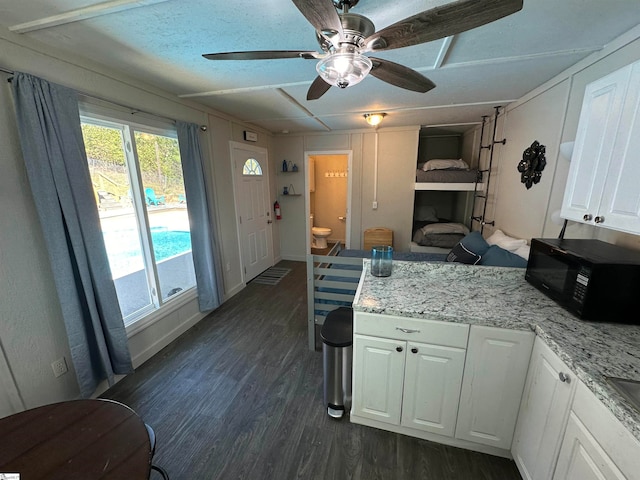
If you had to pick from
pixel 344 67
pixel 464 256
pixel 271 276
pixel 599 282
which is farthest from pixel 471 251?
pixel 271 276

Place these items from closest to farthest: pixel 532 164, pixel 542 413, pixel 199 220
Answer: pixel 542 413, pixel 532 164, pixel 199 220

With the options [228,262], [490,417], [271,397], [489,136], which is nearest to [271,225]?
[228,262]

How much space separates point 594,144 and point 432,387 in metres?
1.59

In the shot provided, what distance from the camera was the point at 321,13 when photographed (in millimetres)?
881

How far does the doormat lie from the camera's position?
4094mm

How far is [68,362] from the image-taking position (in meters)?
1.75

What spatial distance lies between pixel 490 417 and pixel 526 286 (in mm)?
845

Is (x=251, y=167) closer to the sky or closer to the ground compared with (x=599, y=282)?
closer to the sky

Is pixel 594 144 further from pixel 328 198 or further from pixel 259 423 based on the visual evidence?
pixel 328 198

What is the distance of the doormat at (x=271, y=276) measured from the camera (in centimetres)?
409

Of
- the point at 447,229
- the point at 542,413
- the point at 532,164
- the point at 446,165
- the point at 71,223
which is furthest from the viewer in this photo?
the point at 447,229

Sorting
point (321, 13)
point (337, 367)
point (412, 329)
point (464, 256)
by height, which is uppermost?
point (321, 13)

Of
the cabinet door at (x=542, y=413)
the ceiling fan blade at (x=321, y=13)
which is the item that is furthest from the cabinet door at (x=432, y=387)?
the ceiling fan blade at (x=321, y=13)

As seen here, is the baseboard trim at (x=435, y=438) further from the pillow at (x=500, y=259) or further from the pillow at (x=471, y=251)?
the pillow at (x=471, y=251)
